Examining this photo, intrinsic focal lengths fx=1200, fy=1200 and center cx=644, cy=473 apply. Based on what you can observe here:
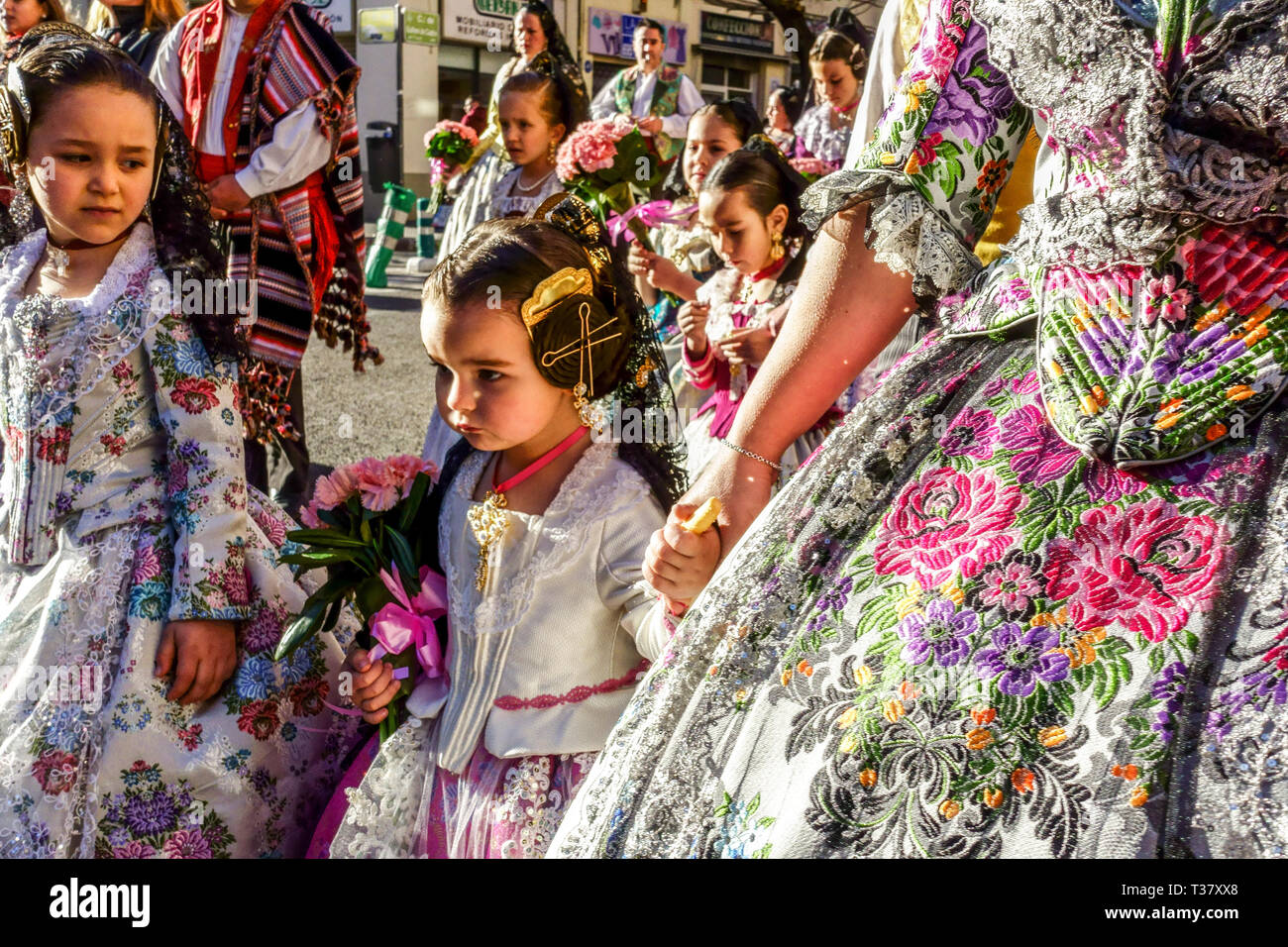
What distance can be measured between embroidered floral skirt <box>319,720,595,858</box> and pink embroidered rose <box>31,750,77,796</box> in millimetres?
500

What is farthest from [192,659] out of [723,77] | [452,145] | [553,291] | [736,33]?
[723,77]

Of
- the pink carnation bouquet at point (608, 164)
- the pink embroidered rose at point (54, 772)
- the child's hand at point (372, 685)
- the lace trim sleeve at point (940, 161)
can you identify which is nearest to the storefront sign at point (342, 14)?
the pink carnation bouquet at point (608, 164)

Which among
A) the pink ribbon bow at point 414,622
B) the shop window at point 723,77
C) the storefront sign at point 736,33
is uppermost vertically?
the storefront sign at point 736,33

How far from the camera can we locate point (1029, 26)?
4.35 feet

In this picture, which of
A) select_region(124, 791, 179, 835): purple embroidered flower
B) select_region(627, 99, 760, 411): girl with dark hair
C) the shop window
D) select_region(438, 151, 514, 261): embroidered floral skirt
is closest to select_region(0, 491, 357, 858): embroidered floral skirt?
select_region(124, 791, 179, 835): purple embroidered flower

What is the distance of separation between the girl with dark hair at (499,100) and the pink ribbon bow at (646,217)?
525 mm

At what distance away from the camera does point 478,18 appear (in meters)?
22.0

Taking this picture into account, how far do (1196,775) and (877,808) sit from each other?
0.28m

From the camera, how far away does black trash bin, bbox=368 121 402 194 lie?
17312 millimetres

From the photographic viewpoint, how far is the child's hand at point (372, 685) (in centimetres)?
210

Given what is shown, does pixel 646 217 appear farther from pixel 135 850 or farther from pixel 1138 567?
pixel 1138 567

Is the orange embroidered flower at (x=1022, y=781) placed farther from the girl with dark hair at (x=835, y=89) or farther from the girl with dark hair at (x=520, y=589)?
the girl with dark hair at (x=835, y=89)

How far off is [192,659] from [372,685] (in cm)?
42
